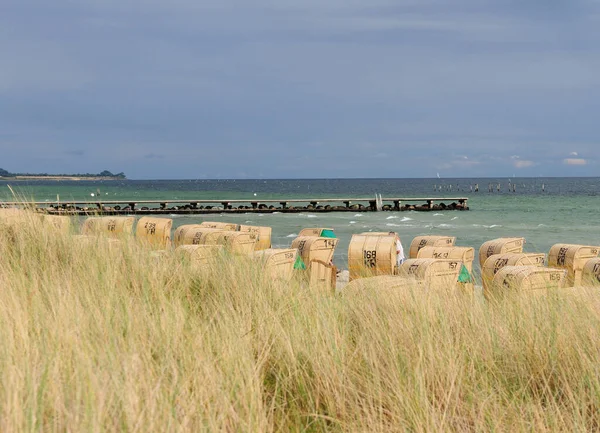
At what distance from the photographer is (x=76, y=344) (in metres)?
3.63

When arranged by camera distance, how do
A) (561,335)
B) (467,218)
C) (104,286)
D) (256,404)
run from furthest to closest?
(467,218) → (104,286) → (561,335) → (256,404)

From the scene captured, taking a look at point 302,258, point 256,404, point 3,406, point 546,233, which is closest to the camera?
point 3,406

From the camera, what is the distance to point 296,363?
408 centimetres

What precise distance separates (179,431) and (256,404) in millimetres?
649

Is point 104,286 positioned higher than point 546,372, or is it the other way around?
point 104,286

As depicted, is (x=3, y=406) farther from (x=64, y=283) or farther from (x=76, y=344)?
(x=64, y=283)

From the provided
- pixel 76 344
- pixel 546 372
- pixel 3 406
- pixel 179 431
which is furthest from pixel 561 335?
pixel 3 406

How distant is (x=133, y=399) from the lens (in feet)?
9.91

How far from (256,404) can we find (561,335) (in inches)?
86.4

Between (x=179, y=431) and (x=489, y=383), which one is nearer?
(x=179, y=431)

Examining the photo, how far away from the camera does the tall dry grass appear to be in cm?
315

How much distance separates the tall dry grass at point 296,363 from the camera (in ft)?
10.3

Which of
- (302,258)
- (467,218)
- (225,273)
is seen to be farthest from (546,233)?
(225,273)

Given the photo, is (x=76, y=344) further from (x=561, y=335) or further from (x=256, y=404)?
(x=561, y=335)
